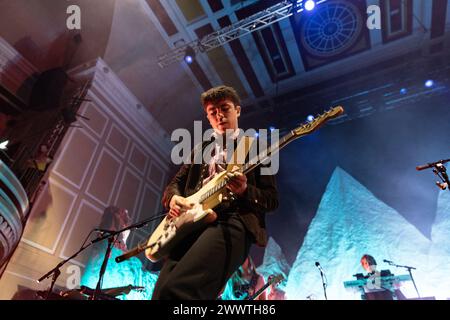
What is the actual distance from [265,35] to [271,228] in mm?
5734

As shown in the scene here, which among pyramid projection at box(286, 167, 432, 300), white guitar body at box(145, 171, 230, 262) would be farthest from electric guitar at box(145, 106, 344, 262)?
pyramid projection at box(286, 167, 432, 300)

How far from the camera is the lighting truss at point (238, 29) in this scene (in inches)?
286

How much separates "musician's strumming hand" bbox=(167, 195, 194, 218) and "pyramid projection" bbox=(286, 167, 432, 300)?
6.27m

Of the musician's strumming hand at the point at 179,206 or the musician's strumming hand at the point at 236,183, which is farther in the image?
the musician's strumming hand at the point at 179,206

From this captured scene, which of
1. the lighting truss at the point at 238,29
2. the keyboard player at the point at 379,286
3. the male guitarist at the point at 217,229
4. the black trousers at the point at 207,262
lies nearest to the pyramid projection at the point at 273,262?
the keyboard player at the point at 379,286

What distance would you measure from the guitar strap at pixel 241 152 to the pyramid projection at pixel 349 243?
6.12m

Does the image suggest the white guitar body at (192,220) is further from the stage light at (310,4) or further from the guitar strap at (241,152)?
the stage light at (310,4)

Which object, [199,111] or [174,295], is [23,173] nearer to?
[199,111]

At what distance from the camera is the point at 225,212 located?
5.30ft

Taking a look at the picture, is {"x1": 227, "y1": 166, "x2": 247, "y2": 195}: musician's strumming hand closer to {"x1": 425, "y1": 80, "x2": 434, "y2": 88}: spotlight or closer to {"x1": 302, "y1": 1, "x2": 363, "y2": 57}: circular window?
{"x1": 302, "y1": 1, "x2": 363, "y2": 57}: circular window

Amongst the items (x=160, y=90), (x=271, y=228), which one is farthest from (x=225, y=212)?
(x=160, y=90)

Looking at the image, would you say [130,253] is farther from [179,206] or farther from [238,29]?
[238,29]

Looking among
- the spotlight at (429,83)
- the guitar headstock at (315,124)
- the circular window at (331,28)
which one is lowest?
the guitar headstock at (315,124)

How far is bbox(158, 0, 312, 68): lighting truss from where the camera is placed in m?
7.27
